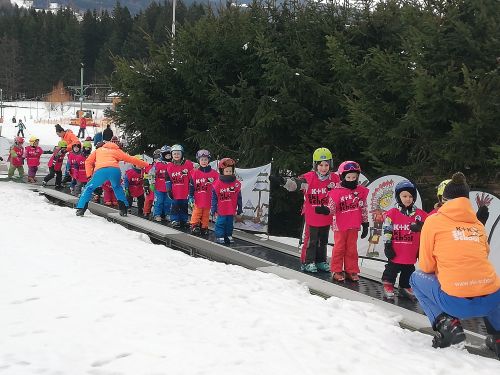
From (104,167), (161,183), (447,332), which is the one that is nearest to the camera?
(447,332)

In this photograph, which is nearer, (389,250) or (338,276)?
(389,250)

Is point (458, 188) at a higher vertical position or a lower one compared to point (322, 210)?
higher

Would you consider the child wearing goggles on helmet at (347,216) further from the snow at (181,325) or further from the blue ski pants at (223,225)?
the blue ski pants at (223,225)

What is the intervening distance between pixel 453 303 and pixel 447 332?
0.27 meters

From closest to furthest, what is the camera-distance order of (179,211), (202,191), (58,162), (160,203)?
1. (202,191)
2. (179,211)
3. (160,203)
4. (58,162)

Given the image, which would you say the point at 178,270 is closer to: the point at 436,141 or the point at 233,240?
the point at 233,240

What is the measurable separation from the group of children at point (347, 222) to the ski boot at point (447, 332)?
1.83 metres

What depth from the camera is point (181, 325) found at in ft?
16.0

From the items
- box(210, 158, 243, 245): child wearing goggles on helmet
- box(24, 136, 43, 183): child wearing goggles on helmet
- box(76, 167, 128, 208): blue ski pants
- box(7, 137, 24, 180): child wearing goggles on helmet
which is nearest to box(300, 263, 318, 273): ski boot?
box(210, 158, 243, 245): child wearing goggles on helmet

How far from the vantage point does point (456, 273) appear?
444 cm

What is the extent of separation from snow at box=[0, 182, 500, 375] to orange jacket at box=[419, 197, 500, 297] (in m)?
0.62

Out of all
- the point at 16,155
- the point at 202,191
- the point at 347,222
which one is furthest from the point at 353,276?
Answer: the point at 16,155

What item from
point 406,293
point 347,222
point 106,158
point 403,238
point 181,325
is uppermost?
point 106,158

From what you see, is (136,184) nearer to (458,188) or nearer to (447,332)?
(458,188)
